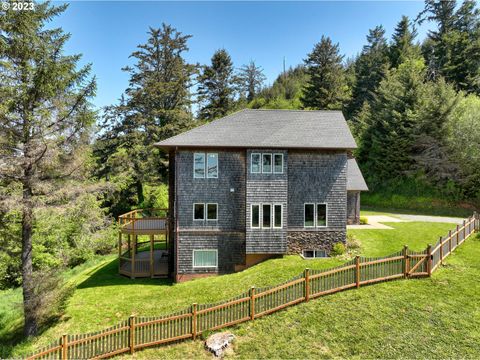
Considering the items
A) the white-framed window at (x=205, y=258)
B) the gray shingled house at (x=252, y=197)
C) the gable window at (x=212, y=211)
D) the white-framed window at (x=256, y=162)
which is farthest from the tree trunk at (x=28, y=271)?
the white-framed window at (x=256, y=162)

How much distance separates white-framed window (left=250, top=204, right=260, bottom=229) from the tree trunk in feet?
33.9

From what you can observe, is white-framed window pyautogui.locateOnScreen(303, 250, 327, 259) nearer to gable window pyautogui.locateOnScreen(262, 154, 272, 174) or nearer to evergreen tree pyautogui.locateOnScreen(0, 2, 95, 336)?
gable window pyautogui.locateOnScreen(262, 154, 272, 174)

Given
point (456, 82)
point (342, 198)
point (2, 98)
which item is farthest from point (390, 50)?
point (2, 98)

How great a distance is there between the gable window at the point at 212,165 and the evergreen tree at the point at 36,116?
6.44m

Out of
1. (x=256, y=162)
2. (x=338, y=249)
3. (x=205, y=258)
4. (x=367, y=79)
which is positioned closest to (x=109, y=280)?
(x=205, y=258)

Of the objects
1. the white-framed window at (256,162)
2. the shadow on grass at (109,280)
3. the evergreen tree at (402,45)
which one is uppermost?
the evergreen tree at (402,45)

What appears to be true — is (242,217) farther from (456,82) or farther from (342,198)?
(456,82)

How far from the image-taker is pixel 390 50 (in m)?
49.4

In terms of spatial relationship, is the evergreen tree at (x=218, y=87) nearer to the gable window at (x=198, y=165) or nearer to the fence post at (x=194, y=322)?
the gable window at (x=198, y=165)

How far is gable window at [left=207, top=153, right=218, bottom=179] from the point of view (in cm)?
1648

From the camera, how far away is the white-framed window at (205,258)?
650 inches

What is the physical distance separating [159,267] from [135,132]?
59.1 feet

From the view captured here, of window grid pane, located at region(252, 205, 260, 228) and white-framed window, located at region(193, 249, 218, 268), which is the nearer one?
window grid pane, located at region(252, 205, 260, 228)

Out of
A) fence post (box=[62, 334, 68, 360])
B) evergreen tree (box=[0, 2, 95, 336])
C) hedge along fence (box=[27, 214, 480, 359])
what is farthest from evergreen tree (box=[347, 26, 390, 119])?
fence post (box=[62, 334, 68, 360])
